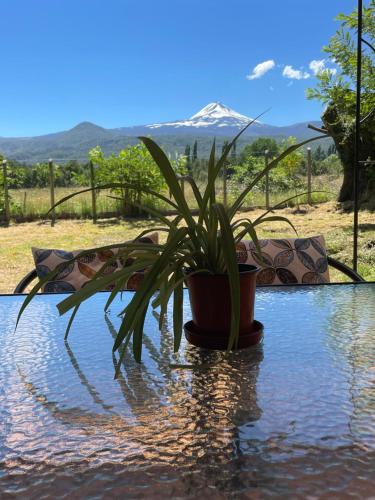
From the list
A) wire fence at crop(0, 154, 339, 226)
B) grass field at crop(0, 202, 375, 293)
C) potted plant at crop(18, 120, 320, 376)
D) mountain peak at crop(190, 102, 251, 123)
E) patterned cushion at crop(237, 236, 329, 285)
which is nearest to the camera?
potted plant at crop(18, 120, 320, 376)

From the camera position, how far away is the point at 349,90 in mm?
6598

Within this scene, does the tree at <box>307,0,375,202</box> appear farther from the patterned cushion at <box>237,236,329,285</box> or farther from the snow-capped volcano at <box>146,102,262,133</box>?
the patterned cushion at <box>237,236,329,285</box>

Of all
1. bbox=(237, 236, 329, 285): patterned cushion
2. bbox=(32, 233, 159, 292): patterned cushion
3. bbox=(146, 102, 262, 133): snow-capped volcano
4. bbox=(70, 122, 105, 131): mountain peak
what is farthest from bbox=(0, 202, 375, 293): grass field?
bbox=(70, 122, 105, 131): mountain peak

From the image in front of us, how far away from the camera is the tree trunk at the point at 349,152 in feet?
24.3

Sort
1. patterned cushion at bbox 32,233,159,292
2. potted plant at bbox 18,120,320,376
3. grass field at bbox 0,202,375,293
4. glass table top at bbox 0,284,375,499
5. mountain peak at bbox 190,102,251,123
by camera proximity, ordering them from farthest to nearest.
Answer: grass field at bbox 0,202,375,293
mountain peak at bbox 190,102,251,123
patterned cushion at bbox 32,233,159,292
potted plant at bbox 18,120,320,376
glass table top at bbox 0,284,375,499

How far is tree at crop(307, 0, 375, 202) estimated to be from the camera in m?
5.97

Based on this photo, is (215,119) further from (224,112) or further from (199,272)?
(199,272)

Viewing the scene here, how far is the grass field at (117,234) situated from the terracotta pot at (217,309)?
3.25 metres

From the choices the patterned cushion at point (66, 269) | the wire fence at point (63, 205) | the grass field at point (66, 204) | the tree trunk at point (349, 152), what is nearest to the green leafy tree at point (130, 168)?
the wire fence at point (63, 205)

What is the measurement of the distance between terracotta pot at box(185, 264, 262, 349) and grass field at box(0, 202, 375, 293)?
3247 mm

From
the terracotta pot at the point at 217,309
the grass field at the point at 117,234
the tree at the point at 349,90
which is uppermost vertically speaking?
the tree at the point at 349,90

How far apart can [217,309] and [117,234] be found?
6.12 meters

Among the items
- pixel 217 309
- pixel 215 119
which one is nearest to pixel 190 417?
pixel 217 309

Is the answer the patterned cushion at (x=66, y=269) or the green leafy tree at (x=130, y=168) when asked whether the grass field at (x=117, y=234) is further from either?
the patterned cushion at (x=66, y=269)
